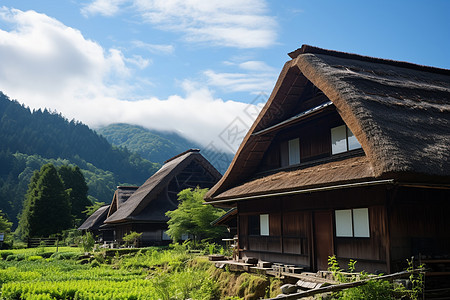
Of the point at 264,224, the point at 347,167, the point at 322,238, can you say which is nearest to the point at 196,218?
the point at 264,224

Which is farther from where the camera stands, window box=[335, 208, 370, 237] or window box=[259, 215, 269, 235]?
window box=[259, 215, 269, 235]

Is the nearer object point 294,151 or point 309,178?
point 309,178

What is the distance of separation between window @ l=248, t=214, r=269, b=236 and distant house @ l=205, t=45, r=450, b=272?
0.04 metres

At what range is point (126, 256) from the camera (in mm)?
26047

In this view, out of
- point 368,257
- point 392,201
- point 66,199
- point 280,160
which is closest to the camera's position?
point 392,201

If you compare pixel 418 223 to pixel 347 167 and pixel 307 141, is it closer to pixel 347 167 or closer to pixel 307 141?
pixel 347 167

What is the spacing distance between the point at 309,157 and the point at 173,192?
1811cm

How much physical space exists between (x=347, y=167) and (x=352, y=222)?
5.61ft

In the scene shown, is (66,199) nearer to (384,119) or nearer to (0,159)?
(384,119)

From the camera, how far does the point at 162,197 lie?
3078 centimetres

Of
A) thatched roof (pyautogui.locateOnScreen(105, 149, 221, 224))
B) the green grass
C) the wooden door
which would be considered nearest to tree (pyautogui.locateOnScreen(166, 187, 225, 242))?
the green grass

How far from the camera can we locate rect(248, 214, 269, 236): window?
52.0 feet

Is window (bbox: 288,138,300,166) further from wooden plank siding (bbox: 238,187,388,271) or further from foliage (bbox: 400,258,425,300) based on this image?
foliage (bbox: 400,258,425,300)

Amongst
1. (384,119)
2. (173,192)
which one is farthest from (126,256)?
(384,119)
